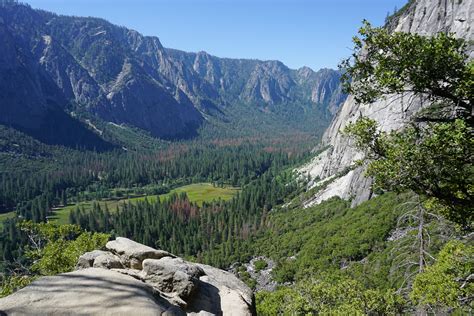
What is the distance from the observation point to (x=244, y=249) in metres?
104

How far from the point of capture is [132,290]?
1267 cm

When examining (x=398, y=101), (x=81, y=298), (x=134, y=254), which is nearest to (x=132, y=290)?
(x=81, y=298)

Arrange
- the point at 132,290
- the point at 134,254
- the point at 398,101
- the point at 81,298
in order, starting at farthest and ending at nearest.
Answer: the point at 398,101, the point at 134,254, the point at 132,290, the point at 81,298

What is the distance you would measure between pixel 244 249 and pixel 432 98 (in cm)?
9513

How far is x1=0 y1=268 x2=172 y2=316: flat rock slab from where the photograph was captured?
1074 cm

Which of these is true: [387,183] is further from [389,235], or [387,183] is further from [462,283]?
[389,235]

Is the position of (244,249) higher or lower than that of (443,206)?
lower

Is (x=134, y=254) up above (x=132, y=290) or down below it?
below

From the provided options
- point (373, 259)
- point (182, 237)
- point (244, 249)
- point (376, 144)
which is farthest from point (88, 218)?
point (376, 144)

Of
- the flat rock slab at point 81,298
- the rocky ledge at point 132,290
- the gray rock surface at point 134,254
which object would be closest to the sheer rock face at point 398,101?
the rocky ledge at point 132,290

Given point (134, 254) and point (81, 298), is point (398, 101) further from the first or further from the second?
point (81, 298)

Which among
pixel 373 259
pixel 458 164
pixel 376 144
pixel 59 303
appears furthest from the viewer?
pixel 373 259

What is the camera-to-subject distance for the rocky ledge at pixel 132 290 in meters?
11.1

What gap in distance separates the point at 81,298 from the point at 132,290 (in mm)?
1821
